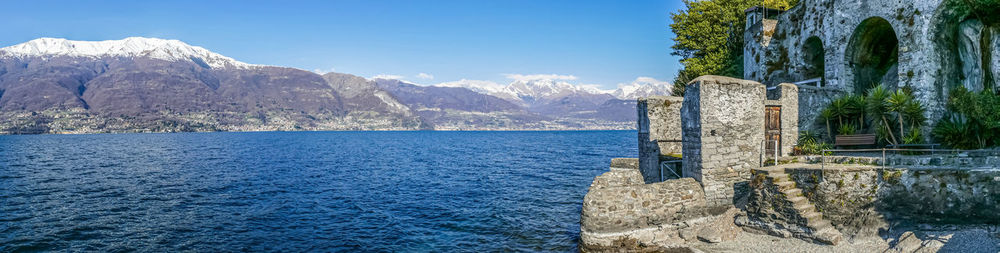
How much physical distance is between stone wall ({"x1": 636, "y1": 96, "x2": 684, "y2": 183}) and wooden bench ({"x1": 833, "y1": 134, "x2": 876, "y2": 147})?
18.7ft

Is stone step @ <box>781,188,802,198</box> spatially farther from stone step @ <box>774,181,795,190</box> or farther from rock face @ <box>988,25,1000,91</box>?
rock face @ <box>988,25,1000,91</box>

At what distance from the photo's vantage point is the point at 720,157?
53.1 ft

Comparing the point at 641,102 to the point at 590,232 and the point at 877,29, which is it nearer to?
the point at 590,232

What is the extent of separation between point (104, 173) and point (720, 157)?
150 feet

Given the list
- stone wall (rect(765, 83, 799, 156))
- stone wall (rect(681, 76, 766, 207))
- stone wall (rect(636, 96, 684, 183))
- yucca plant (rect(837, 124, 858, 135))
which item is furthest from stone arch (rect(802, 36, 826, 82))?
stone wall (rect(681, 76, 766, 207))

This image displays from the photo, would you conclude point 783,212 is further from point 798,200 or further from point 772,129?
point 772,129

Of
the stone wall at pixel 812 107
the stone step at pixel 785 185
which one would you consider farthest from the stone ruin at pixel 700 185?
the stone wall at pixel 812 107

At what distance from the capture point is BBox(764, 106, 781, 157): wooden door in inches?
725

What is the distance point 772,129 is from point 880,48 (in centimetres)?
1085

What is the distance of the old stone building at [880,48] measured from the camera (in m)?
18.4

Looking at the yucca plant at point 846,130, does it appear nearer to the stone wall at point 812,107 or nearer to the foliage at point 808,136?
the stone wall at point 812,107

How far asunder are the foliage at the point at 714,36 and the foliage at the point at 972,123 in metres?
17.1

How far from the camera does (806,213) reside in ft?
46.6

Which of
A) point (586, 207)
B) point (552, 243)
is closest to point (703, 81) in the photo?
point (586, 207)
